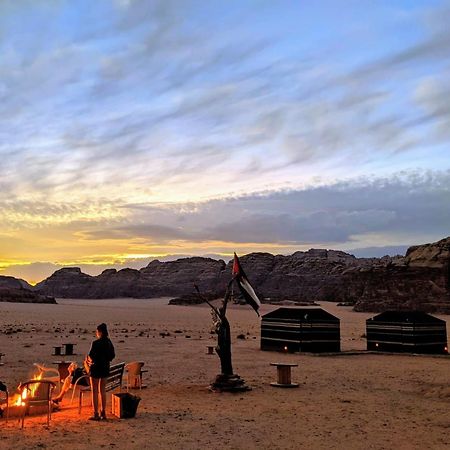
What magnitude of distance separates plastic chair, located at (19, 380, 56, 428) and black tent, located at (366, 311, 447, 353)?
17.8m

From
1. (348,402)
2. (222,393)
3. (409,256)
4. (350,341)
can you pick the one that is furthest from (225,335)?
(409,256)

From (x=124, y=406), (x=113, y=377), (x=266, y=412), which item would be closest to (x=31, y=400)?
(x=124, y=406)

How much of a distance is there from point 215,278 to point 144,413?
183 metres

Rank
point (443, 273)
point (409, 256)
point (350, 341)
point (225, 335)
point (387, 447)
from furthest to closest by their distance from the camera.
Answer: point (409, 256)
point (443, 273)
point (350, 341)
point (225, 335)
point (387, 447)

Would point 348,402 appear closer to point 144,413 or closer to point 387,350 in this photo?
point 144,413

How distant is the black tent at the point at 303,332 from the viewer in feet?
82.1

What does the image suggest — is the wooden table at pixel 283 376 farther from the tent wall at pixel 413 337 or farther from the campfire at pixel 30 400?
the tent wall at pixel 413 337

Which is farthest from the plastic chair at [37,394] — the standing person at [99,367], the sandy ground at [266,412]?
the standing person at [99,367]

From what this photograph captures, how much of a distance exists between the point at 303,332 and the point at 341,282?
104774mm

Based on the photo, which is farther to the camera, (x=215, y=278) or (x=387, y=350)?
(x=215, y=278)

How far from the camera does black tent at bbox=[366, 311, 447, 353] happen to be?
2484 centimetres

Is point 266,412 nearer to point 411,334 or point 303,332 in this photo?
point 303,332

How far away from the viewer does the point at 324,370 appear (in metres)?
19.5

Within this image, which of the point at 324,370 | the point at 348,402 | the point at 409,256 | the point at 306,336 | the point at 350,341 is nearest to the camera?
the point at 348,402
